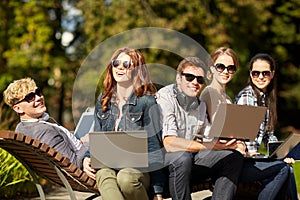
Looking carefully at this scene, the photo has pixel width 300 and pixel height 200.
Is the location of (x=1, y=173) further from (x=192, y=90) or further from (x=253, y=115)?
(x=253, y=115)

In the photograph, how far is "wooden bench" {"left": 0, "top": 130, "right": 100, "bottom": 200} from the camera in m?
3.53

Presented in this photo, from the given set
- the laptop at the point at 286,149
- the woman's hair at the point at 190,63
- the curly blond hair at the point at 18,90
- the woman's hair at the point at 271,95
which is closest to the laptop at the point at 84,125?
the curly blond hair at the point at 18,90

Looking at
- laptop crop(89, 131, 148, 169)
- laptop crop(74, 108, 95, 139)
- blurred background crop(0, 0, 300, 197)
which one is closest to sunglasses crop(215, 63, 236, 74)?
laptop crop(74, 108, 95, 139)

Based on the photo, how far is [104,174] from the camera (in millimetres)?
3662

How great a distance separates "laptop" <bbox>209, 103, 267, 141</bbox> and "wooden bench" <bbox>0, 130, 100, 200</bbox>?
83 centimetres

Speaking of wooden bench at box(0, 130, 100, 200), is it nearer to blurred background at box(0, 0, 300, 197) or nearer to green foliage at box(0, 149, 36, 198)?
green foliage at box(0, 149, 36, 198)

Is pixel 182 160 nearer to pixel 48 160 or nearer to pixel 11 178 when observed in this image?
pixel 48 160

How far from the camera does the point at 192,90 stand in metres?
4.05

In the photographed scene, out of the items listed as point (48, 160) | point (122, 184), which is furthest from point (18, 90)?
point (122, 184)

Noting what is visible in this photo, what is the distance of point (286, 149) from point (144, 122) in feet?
3.31

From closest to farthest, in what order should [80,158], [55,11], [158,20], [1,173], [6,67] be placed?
[80,158] → [1,173] → [158,20] → [6,67] → [55,11]

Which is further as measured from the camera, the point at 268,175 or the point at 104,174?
the point at 268,175

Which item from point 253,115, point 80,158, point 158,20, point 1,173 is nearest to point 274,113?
point 253,115

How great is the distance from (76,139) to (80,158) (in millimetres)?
414
